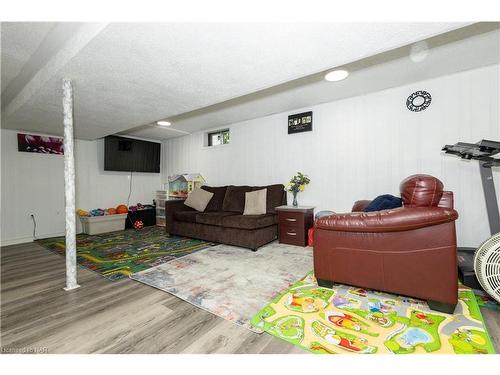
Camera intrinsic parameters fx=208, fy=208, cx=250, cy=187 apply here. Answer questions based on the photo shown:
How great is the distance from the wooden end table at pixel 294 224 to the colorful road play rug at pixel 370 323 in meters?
1.48

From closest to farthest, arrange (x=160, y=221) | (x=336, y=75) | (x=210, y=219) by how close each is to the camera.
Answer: (x=336, y=75) → (x=210, y=219) → (x=160, y=221)

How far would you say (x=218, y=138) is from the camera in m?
5.15

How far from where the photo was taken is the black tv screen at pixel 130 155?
16.7 feet

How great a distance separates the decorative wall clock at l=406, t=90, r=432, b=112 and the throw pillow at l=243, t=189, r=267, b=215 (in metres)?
2.51

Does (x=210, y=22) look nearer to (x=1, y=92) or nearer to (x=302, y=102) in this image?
(x=302, y=102)

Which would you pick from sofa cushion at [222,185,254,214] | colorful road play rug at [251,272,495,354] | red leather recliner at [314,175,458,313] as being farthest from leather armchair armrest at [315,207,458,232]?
sofa cushion at [222,185,254,214]

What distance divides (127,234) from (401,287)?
4.73 m

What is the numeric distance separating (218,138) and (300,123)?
216 centimetres

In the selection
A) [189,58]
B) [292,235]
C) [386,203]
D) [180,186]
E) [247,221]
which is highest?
[189,58]

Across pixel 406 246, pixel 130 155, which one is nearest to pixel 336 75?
pixel 406 246

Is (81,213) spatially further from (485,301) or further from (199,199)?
(485,301)

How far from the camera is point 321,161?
364cm
